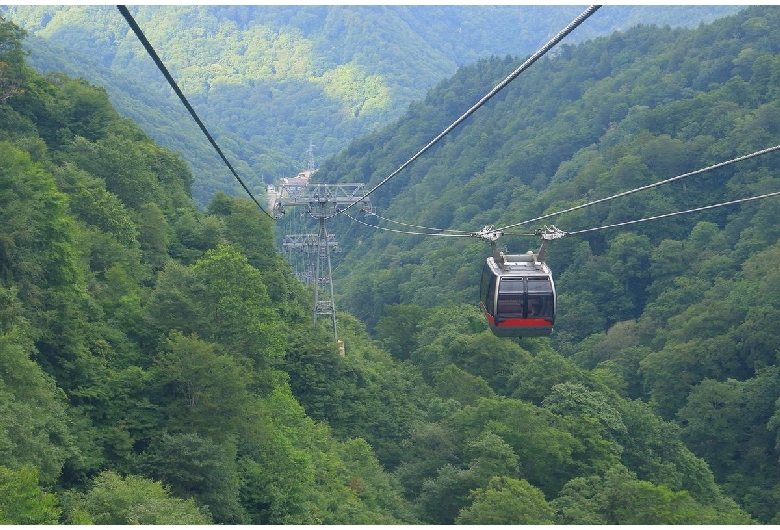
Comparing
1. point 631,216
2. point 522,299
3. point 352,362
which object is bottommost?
point 352,362

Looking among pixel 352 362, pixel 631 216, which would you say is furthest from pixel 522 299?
pixel 631 216

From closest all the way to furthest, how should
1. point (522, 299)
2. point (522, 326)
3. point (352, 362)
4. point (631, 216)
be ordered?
point (522, 299), point (522, 326), point (352, 362), point (631, 216)

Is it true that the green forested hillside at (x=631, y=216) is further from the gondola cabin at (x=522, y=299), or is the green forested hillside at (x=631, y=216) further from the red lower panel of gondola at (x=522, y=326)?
the gondola cabin at (x=522, y=299)

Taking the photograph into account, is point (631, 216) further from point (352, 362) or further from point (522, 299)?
point (522, 299)

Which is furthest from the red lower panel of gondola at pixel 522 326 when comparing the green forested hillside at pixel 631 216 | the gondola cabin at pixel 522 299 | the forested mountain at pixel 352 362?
the green forested hillside at pixel 631 216

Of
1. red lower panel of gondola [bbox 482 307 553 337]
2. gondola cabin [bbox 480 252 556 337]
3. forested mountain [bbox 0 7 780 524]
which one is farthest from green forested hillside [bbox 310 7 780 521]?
gondola cabin [bbox 480 252 556 337]

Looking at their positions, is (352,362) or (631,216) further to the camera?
(631,216)
